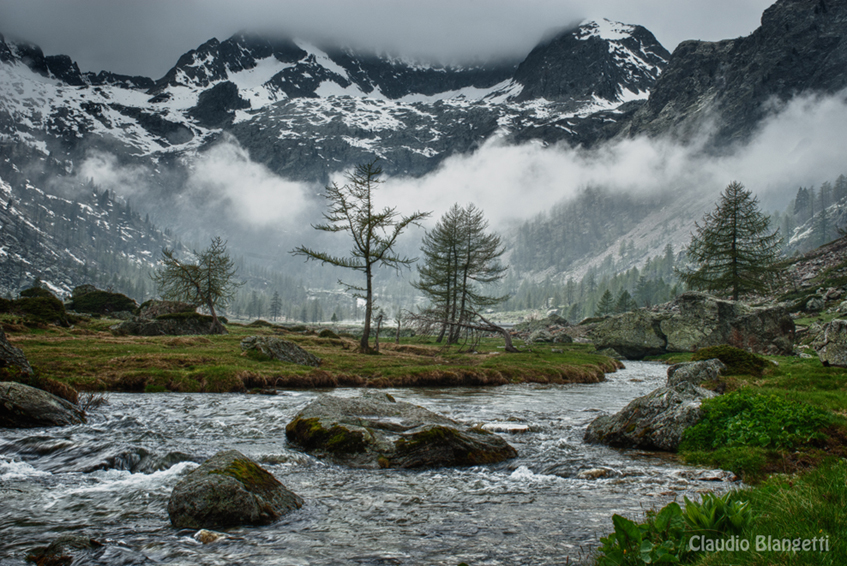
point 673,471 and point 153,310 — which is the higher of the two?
point 153,310

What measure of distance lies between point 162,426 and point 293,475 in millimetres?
5663

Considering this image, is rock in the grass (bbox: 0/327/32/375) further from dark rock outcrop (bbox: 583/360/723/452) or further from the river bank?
dark rock outcrop (bbox: 583/360/723/452)

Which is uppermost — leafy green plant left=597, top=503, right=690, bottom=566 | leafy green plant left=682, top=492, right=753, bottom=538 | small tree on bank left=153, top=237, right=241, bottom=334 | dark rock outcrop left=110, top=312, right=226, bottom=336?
small tree on bank left=153, top=237, right=241, bottom=334

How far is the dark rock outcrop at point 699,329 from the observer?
34906mm

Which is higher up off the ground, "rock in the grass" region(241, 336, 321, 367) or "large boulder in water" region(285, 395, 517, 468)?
"rock in the grass" region(241, 336, 321, 367)

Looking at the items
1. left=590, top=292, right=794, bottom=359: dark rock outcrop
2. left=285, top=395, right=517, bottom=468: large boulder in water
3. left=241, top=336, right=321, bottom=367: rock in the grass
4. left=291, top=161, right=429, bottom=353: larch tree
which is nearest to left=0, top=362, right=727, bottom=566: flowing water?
left=285, top=395, right=517, bottom=468: large boulder in water

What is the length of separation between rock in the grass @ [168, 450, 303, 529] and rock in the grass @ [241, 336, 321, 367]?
1929 centimetres

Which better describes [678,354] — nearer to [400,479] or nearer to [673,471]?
[673,471]

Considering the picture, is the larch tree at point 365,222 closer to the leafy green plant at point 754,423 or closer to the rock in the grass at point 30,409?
the rock in the grass at point 30,409

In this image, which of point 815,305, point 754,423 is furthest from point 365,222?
point 815,305

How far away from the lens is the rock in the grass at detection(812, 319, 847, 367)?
17078 millimetres

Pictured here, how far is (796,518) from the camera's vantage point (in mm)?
3535

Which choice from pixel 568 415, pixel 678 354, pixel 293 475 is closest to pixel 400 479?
pixel 293 475

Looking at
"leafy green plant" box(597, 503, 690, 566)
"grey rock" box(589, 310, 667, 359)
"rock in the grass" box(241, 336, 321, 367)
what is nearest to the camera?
"leafy green plant" box(597, 503, 690, 566)
